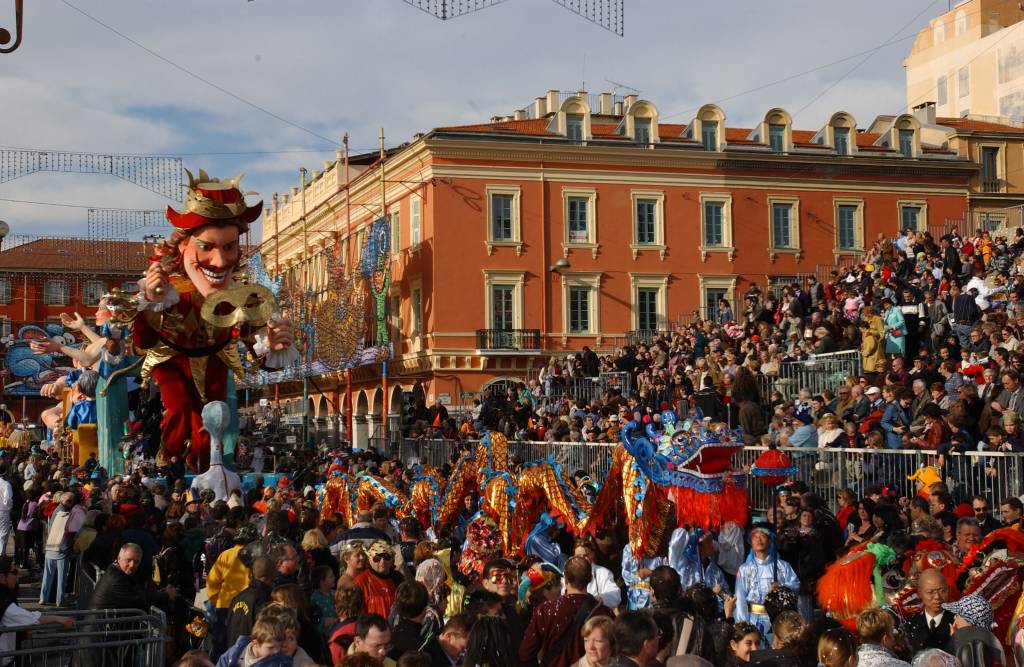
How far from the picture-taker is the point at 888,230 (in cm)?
4416

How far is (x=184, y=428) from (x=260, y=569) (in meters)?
11.9

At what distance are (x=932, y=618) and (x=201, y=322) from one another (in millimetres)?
14302

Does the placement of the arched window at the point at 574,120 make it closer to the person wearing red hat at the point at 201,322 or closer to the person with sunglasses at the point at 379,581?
the person wearing red hat at the point at 201,322

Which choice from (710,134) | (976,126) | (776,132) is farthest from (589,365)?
(976,126)

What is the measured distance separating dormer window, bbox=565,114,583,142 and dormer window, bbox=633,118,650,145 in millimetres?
1873

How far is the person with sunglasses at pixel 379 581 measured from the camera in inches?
346

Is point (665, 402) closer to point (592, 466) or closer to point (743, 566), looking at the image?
point (592, 466)

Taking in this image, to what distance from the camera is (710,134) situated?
1704 inches

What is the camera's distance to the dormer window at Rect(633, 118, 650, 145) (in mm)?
42188

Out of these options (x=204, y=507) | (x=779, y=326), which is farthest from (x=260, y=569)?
(x=779, y=326)

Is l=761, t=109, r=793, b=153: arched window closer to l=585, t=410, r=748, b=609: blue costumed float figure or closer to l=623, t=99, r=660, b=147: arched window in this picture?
l=623, t=99, r=660, b=147: arched window

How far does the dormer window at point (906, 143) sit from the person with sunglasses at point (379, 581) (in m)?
39.6

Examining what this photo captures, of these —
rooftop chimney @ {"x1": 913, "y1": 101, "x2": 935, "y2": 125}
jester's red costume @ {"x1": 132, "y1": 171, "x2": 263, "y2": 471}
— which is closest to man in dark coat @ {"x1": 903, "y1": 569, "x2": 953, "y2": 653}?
jester's red costume @ {"x1": 132, "y1": 171, "x2": 263, "y2": 471}

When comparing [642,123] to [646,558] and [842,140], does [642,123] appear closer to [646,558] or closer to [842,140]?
[842,140]
